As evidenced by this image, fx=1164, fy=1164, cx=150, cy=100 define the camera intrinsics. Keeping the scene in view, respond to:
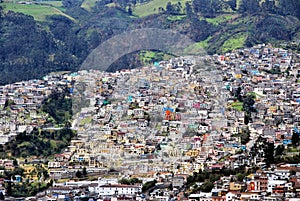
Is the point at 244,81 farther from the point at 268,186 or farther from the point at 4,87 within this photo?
the point at 268,186

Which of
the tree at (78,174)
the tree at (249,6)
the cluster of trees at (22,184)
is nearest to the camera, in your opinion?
the cluster of trees at (22,184)

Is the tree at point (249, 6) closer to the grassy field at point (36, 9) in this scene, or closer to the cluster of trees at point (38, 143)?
the grassy field at point (36, 9)

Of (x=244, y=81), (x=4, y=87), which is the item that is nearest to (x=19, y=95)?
(x=4, y=87)

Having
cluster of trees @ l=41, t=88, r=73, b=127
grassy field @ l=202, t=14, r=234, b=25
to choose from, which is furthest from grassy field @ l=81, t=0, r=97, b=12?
cluster of trees @ l=41, t=88, r=73, b=127

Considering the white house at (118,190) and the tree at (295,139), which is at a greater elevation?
the tree at (295,139)

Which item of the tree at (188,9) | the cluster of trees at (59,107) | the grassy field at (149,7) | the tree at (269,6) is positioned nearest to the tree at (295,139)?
the cluster of trees at (59,107)

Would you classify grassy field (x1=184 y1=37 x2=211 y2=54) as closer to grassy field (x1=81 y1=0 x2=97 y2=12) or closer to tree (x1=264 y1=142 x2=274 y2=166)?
grassy field (x1=81 y1=0 x2=97 y2=12)

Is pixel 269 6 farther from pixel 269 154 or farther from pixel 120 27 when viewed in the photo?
pixel 269 154
